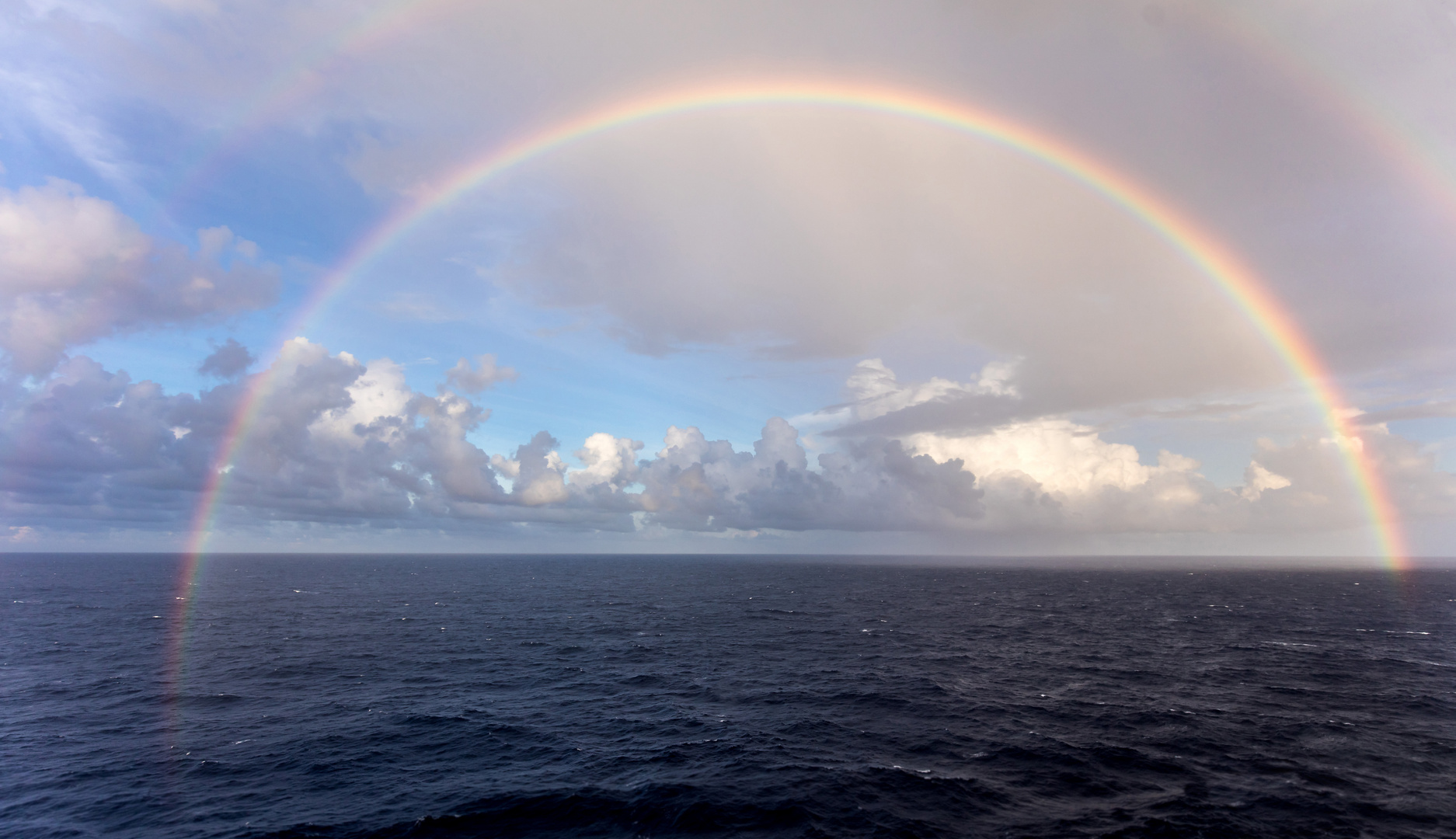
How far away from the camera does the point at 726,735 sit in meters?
62.4

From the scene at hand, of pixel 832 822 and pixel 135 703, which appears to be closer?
pixel 832 822

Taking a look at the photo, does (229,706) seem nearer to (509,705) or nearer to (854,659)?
(509,705)

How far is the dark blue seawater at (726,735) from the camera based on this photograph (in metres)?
45.4

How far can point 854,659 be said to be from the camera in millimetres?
98688

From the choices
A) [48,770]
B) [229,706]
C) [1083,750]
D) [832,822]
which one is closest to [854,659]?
[1083,750]

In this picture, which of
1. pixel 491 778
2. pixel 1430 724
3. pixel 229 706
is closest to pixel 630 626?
pixel 229 706

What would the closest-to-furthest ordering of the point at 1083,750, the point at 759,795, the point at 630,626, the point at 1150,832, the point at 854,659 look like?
the point at 1150,832, the point at 759,795, the point at 1083,750, the point at 854,659, the point at 630,626

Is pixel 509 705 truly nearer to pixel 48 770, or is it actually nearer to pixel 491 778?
pixel 491 778

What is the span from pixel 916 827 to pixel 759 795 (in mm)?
11366

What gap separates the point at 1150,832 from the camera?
42.0 m

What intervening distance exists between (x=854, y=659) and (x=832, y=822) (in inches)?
2233

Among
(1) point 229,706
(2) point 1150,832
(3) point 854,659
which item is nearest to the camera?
(2) point 1150,832

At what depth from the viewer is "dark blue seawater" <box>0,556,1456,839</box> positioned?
45406 millimetres

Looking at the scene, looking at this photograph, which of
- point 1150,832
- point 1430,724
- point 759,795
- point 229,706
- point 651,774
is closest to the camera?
point 1150,832
